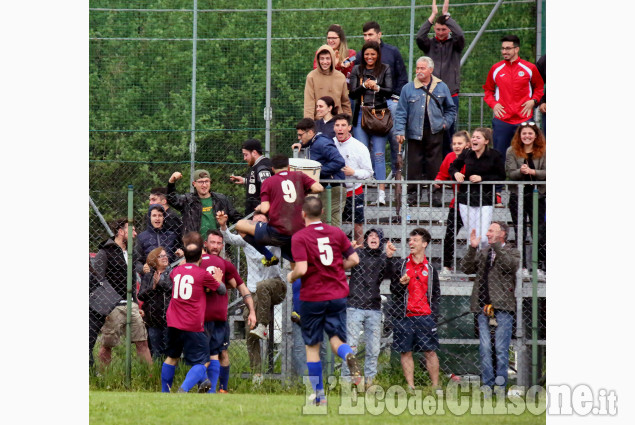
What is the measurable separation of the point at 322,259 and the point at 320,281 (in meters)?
0.21

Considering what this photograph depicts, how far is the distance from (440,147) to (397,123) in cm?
61

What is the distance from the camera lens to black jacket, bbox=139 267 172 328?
11.7 m

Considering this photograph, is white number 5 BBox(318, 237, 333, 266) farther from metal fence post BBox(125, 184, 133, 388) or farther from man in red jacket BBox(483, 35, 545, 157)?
man in red jacket BBox(483, 35, 545, 157)

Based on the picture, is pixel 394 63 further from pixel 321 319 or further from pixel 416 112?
pixel 321 319

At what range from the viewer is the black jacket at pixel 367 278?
11234 millimetres

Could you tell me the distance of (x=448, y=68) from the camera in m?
13.7

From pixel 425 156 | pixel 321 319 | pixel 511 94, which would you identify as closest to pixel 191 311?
pixel 321 319

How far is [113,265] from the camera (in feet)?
39.9

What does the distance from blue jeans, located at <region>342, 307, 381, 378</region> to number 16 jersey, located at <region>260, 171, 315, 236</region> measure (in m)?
1.24

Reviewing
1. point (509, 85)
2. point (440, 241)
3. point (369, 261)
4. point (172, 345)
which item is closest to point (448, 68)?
point (509, 85)

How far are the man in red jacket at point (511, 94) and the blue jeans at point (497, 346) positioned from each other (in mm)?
2454

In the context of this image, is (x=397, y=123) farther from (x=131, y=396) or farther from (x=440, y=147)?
(x=131, y=396)

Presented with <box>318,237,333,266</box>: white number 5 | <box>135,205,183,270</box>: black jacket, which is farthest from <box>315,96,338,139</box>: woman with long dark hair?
<box>318,237,333,266</box>: white number 5

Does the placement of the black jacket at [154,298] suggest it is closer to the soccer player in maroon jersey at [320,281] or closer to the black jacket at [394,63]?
the soccer player in maroon jersey at [320,281]
